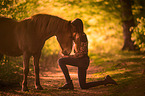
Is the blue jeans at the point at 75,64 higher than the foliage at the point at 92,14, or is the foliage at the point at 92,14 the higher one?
the foliage at the point at 92,14

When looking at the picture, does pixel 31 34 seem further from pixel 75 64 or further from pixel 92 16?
pixel 92 16

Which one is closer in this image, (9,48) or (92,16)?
(9,48)

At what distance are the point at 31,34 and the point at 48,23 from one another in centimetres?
54

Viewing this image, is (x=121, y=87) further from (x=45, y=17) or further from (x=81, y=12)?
(x=81, y=12)

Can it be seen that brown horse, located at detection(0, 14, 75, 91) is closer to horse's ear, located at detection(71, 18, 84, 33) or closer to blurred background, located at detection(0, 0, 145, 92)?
horse's ear, located at detection(71, 18, 84, 33)

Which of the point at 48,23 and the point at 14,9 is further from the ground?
the point at 14,9

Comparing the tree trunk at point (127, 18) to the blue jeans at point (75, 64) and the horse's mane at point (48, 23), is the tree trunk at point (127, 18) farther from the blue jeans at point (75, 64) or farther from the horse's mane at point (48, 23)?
the horse's mane at point (48, 23)

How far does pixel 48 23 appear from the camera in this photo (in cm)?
574

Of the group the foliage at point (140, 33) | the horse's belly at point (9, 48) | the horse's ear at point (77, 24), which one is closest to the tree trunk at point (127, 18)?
the foliage at point (140, 33)

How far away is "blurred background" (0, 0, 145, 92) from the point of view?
905 cm

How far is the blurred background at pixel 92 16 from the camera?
29.7 ft

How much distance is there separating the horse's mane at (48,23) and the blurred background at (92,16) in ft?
8.92

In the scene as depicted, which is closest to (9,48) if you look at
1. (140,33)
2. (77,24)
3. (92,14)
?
(77,24)

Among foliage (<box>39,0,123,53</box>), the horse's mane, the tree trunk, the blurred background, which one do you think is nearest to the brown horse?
the horse's mane
